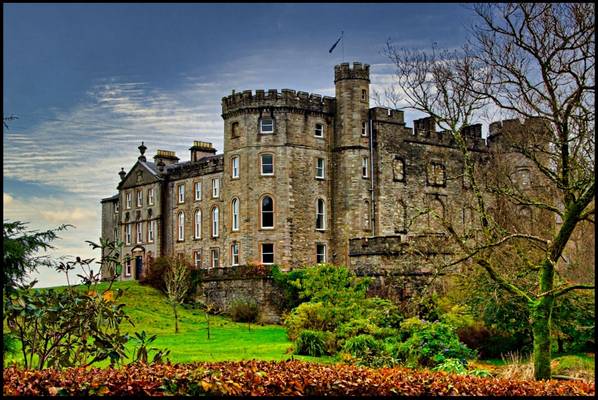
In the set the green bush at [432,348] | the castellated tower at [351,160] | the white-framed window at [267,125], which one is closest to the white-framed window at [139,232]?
the white-framed window at [267,125]

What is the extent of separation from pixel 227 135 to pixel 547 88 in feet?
111

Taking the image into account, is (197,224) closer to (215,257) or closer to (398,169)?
(215,257)

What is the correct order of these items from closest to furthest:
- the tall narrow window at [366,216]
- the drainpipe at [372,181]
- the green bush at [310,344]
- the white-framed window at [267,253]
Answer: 1. the green bush at [310,344]
2. the white-framed window at [267,253]
3. the tall narrow window at [366,216]
4. the drainpipe at [372,181]

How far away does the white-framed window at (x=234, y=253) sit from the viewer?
48125mm

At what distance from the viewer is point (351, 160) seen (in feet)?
161

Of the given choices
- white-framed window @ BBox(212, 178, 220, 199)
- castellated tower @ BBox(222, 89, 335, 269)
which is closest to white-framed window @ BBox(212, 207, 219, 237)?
white-framed window @ BBox(212, 178, 220, 199)

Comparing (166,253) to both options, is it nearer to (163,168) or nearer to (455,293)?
(163,168)

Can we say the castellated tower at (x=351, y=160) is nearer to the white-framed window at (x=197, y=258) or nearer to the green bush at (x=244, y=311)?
the green bush at (x=244, y=311)

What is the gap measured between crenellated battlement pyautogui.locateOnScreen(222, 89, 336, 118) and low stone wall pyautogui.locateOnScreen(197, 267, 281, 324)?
9.78 m

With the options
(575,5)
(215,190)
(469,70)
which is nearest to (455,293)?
(469,70)

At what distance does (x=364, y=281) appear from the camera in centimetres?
3325

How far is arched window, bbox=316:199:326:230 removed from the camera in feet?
159

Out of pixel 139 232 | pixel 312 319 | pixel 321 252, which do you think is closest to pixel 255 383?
pixel 312 319

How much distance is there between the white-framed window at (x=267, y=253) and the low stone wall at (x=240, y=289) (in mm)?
2470
